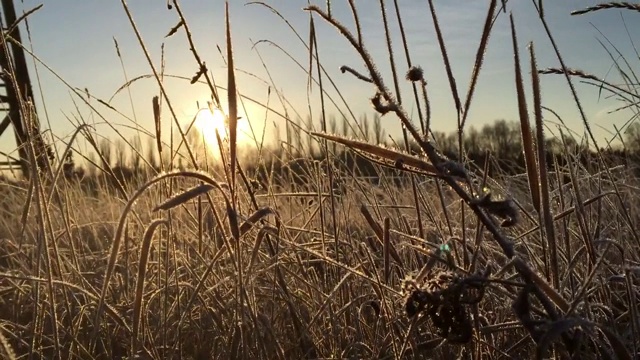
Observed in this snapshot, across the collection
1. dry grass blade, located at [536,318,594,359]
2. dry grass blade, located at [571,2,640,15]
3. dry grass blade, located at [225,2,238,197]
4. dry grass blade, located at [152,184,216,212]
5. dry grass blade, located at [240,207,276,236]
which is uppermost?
dry grass blade, located at [571,2,640,15]

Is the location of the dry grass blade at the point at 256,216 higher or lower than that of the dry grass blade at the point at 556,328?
higher

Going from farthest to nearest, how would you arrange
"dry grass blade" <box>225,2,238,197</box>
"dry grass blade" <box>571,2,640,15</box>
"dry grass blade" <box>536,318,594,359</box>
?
"dry grass blade" <box>571,2,640,15</box>, "dry grass blade" <box>225,2,238,197</box>, "dry grass blade" <box>536,318,594,359</box>

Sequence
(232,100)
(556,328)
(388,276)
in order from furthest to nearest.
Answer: (388,276) < (232,100) < (556,328)

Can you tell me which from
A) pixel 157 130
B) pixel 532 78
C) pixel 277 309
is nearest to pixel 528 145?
pixel 532 78

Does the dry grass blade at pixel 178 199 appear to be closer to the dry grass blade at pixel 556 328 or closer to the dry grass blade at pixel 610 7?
the dry grass blade at pixel 556 328

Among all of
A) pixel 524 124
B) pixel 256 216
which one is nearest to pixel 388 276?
pixel 256 216

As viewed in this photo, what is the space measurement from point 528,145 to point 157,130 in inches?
22.5

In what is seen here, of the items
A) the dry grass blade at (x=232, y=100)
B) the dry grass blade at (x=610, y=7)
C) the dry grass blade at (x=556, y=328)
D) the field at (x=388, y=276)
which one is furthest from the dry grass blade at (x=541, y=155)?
the dry grass blade at (x=610, y=7)

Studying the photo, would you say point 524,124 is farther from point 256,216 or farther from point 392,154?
point 256,216

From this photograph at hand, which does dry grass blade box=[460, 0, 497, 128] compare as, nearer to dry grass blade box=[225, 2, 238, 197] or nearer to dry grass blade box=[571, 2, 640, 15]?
dry grass blade box=[225, 2, 238, 197]

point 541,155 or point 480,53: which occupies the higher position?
point 480,53

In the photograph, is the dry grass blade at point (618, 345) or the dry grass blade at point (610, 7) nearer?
the dry grass blade at point (618, 345)

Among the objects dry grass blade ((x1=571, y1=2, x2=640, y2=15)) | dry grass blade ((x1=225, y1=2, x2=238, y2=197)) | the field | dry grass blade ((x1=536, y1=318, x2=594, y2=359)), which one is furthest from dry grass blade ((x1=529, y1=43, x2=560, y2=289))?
dry grass blade ((x1=571, y1=2, x2=640, y2=15))

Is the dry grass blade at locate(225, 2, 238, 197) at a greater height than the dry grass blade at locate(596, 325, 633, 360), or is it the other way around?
the dry grass blade at locate(225, 2, 238, 197)
